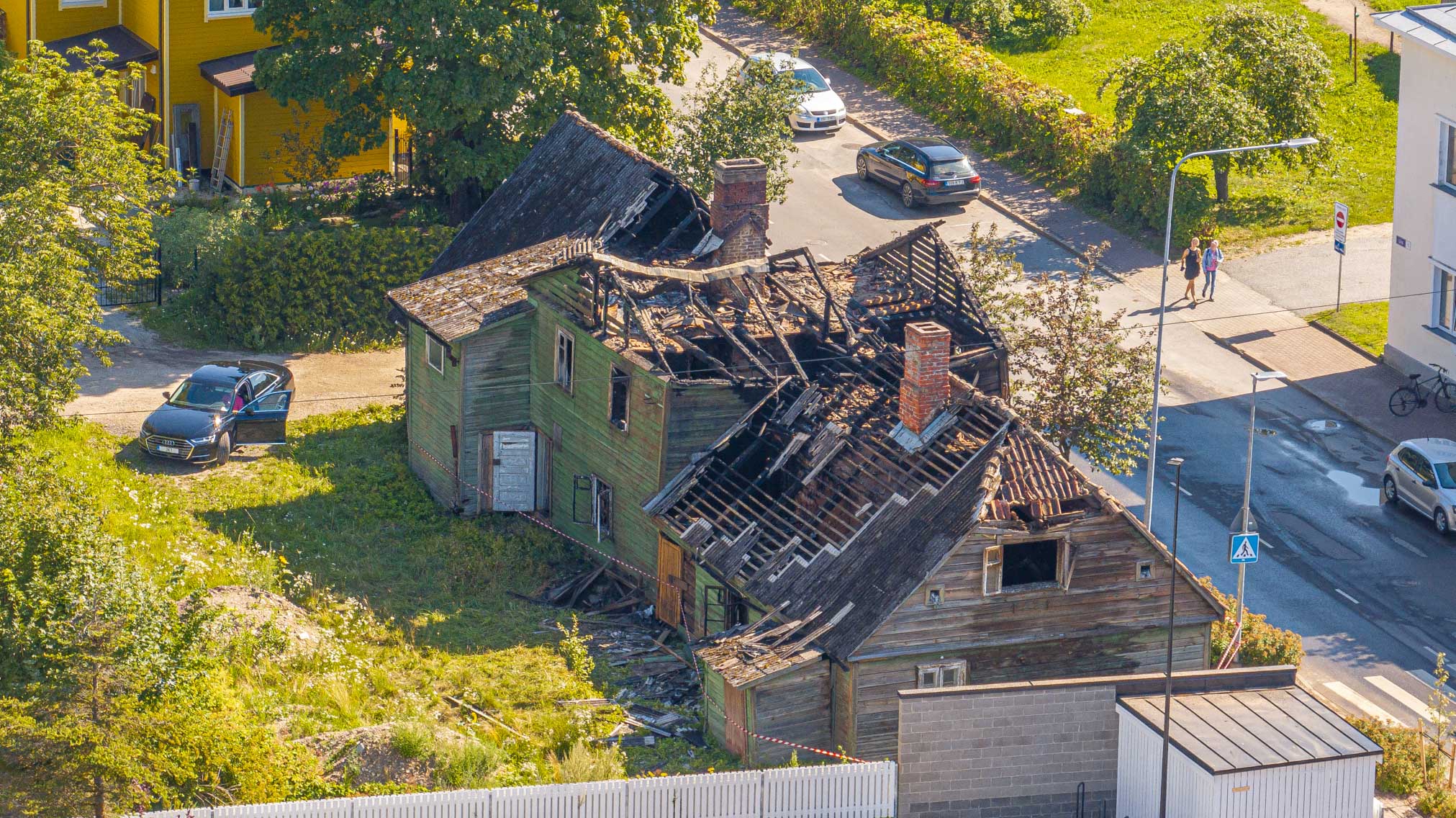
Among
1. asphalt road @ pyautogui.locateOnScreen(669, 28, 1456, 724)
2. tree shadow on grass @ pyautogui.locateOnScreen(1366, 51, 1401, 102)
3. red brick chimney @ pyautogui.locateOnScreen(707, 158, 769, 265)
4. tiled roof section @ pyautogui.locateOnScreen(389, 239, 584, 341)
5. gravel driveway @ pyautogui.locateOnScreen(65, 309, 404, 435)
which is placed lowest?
gravel driveway @ pyautogui.locateOnScreen(65, 309, 404, 435)

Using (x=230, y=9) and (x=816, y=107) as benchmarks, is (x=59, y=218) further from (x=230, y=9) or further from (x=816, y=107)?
(x=816, y=107)

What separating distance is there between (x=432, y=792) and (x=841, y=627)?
8.02m

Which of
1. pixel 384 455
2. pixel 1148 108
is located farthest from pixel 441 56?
pixel 1148 108

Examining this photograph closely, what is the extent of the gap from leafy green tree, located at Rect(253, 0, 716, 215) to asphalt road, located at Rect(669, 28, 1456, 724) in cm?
652

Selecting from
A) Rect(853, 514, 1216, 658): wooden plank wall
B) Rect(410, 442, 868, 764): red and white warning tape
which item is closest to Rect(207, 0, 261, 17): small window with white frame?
Rect(410, 442, 868, 764): red and white warning tape

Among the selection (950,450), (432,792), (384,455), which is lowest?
(384,455)

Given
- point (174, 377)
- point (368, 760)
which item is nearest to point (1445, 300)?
point (368, 760)

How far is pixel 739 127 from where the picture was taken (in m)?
56.1

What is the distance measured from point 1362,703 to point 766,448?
1262cm

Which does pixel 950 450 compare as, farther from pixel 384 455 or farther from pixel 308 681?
pixel 384 455

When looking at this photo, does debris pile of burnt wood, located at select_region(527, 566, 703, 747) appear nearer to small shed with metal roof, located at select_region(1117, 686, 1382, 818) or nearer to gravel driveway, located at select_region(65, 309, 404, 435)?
small shed with metal roof, located at select_region(1117, 686, 1382, 818)

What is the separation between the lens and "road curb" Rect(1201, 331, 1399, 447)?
5203 centimetres

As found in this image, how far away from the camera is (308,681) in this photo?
3806 cm

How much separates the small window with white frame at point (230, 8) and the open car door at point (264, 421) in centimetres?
1617
